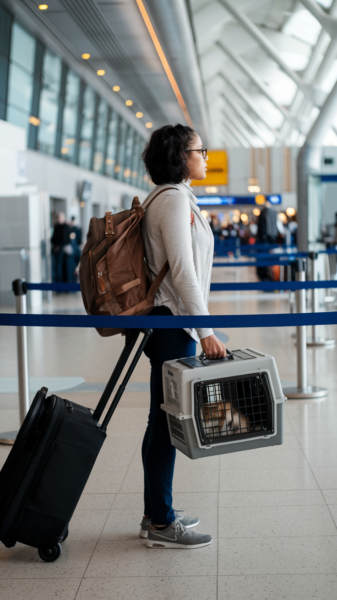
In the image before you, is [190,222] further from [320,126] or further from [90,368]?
[320,126]

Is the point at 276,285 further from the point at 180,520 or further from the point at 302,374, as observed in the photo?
the point at 180,520

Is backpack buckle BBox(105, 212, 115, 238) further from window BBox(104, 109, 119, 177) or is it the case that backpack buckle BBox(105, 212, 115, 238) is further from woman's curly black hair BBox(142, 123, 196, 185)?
window BBox(104, 109, 119, 177)

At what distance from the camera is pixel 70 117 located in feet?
69.5

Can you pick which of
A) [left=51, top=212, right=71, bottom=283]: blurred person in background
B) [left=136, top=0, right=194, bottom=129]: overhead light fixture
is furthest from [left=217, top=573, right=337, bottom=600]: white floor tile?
[left=51, top=212, right=71, bottom=283]: blurred person in background

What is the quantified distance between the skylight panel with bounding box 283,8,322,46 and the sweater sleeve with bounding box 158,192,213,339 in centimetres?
3649

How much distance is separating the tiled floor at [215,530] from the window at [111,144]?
2407 centimetres

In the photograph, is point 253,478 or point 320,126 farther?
point 320,126

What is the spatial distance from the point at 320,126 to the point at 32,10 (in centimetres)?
733

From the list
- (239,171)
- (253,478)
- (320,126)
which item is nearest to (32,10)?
(320,126)

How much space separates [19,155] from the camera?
→ 14484mm

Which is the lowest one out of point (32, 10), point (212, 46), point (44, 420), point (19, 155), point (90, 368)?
point (90, 368)

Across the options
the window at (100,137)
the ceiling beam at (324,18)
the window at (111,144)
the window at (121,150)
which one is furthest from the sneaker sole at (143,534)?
the window at (121,150)

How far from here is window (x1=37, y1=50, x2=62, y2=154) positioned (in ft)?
59.2

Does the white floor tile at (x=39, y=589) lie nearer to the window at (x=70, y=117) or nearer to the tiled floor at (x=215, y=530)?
the tiled floor at (x=215, y=530)
